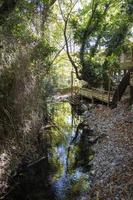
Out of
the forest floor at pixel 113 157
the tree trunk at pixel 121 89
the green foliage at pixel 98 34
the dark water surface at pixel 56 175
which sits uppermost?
the green foliage at pixel 98 34

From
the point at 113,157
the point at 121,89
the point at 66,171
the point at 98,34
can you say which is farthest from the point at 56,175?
the point at 98,34

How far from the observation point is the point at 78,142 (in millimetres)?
12195

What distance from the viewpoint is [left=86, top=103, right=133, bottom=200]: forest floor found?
22.1 ft

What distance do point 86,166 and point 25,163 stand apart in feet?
6.04

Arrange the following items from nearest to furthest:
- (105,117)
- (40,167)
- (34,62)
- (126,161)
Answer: (126,161) → (40,167) → (34,62) → (105,117)

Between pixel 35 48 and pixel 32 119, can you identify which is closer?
pixel 32 119

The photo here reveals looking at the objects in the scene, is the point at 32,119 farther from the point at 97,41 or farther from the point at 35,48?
the point at 97,41

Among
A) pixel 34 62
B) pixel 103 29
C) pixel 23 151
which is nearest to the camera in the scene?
pixel 23 151

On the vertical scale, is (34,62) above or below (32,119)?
above

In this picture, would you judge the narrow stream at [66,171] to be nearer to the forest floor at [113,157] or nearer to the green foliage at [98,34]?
the forest floor at [113,157]

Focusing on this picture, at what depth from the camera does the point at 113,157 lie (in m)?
8.83

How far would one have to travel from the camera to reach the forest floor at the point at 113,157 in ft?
22.1

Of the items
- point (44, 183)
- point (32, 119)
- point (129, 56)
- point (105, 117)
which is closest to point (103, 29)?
point (129, 56)

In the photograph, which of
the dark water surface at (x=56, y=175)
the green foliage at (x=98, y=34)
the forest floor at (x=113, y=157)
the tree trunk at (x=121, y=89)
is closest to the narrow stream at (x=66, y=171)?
the dark water surface at (x=56, y=175)
